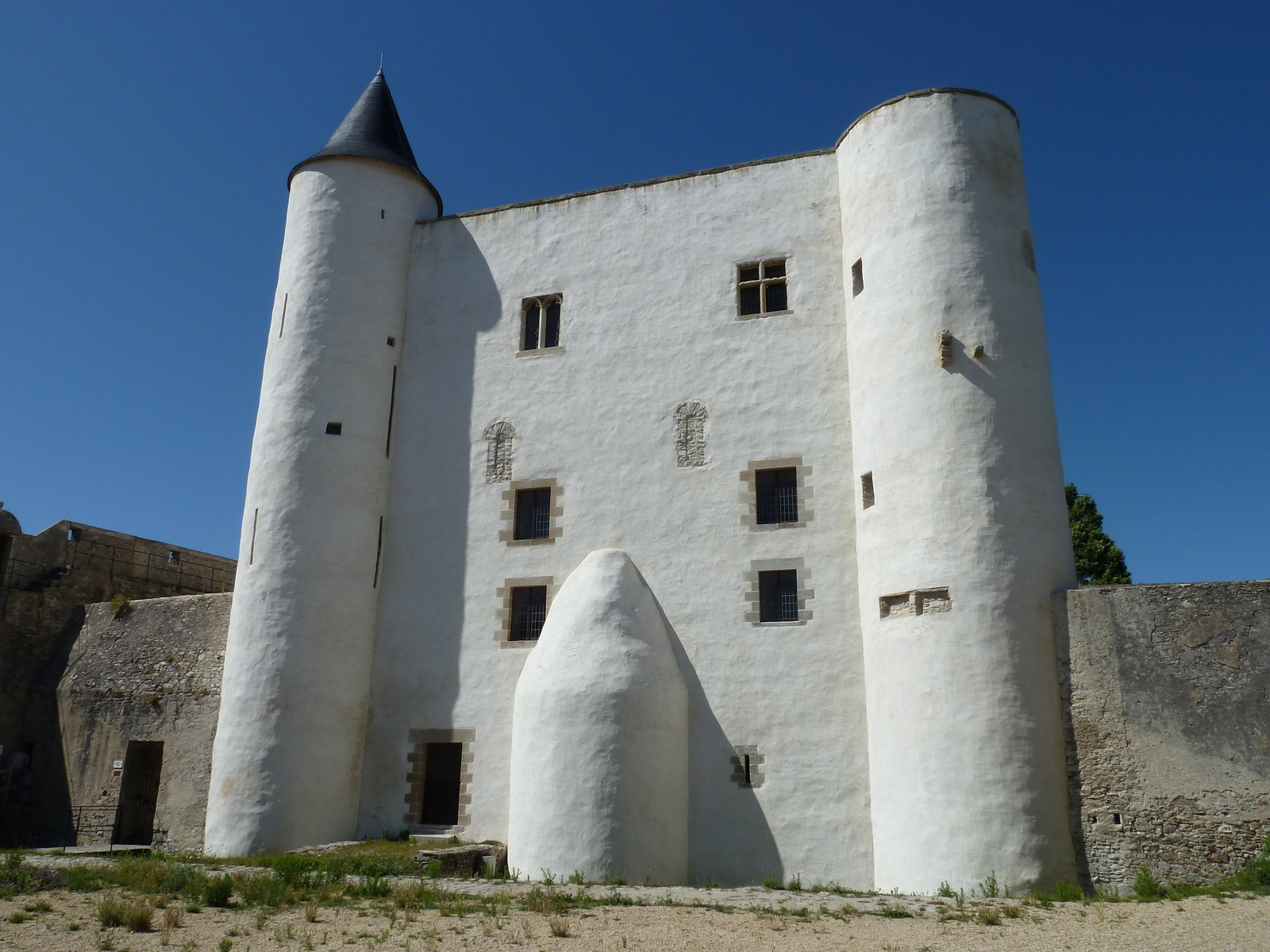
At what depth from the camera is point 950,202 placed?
50.8 ft

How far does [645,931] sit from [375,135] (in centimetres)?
1716

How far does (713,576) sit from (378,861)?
6683 mm

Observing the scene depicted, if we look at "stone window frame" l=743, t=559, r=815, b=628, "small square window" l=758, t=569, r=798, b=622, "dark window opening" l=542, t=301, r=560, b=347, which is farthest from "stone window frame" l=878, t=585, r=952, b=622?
"dark window opening" l=542, t=301, r=560, b=347

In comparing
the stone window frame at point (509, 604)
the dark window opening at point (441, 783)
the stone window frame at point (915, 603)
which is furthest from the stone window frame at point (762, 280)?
the dark window opening at point (441, 783)

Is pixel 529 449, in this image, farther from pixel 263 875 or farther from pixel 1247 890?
pixel 1247 890

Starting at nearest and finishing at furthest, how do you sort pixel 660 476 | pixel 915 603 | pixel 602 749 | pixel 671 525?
1. pixel 915 603
2. pixel 602 749
3. pixel 671 525
4. pixel 660 476

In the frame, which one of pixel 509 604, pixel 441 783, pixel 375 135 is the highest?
pixel 375 135

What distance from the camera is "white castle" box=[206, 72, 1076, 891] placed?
1390 cm

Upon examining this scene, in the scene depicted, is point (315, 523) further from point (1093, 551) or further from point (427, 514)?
point (1093, 551)

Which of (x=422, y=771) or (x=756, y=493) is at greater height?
(x=756, y=493)

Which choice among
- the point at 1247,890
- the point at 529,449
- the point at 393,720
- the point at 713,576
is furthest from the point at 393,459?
the point at 1247,890

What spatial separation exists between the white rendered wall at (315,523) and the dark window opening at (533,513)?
2.81m

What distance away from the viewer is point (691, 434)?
56.6 feet

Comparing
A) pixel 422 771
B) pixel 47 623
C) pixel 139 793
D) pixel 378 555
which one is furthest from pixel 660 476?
pixel 47 623
